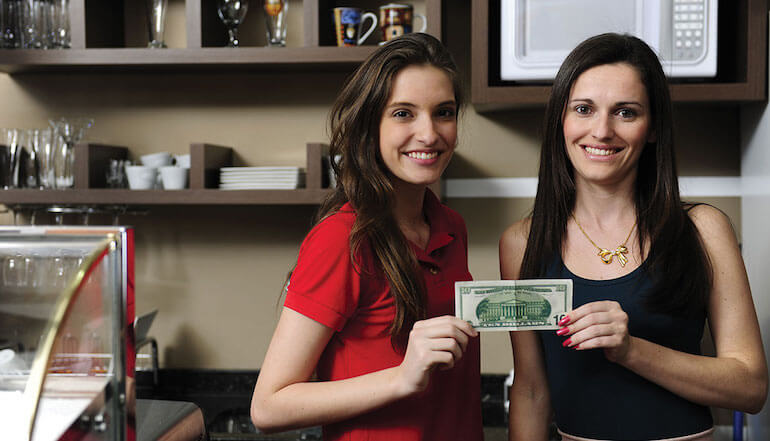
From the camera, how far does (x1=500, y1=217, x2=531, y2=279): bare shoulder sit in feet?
5.13

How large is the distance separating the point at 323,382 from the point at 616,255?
0.67 metres

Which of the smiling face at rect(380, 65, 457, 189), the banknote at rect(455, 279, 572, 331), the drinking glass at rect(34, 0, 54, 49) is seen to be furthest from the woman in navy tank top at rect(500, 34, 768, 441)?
the drinking glass at rect(34, 0, 54, 49)

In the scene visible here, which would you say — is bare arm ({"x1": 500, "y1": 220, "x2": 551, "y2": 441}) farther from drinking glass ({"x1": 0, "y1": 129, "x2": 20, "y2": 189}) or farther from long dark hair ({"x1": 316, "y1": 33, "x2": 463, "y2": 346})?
drinking glass ({"x1": 0, "y1": 129, "x2": 20, "y2": 189})

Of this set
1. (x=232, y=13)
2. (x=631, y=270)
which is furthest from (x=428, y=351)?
A: (x=232, y=13)

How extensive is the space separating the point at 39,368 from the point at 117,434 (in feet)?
0.57

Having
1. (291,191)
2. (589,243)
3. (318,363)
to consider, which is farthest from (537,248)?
(291,191)

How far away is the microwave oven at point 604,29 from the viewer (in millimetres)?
2094

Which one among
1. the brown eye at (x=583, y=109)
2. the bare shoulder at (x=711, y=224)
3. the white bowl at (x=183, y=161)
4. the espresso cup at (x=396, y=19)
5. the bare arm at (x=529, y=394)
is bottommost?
the bare arm at (x=529, y=394)

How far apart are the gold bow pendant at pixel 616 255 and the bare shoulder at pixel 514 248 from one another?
168 mm

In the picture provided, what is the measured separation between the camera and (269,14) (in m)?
2.32

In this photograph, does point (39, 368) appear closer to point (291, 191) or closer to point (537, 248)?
point (537, 248)

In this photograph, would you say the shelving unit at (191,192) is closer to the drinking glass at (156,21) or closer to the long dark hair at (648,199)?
the drinking glass at (156,21)

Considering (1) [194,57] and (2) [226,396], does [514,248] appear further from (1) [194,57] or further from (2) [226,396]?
(2) [226,396]

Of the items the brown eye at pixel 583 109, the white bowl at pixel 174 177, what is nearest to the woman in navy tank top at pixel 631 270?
the brown eye at pixel 583 109
